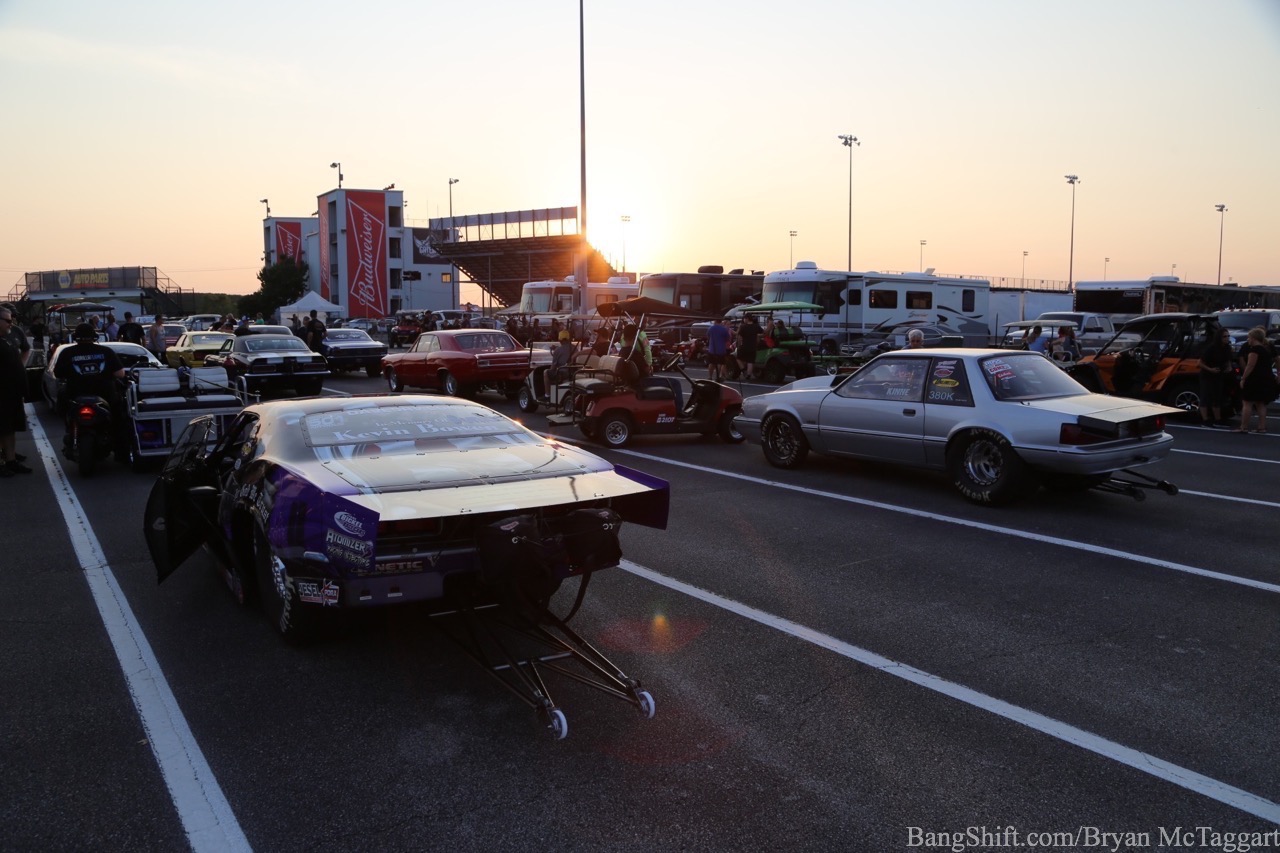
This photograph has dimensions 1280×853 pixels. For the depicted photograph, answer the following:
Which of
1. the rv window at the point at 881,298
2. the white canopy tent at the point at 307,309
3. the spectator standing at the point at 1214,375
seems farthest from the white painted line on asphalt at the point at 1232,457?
the white canopy tent at the point at 307,309

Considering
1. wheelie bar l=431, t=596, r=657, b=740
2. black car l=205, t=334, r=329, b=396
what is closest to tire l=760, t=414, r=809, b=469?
wheelie bar l=431, t=596, r=657, b=740

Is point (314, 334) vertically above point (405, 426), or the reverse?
point (314, 334)

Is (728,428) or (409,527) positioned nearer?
(409,527)

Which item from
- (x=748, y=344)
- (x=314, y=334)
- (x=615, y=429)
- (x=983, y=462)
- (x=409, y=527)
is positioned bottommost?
(x=615, y=429)

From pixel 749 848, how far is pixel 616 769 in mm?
714

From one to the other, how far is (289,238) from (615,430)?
9954 cm

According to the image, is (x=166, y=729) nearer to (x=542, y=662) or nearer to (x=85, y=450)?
(x=542, y=662)

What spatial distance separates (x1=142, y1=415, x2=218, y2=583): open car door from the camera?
5.65m

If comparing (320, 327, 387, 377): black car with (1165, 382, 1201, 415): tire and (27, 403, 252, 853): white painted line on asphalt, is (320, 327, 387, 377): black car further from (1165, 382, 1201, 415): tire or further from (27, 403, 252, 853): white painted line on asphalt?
(27, 403, 252, 853): white painted line on asphalt

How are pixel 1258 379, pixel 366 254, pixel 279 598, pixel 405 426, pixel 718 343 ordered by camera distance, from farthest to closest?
pixel 366 254 < pixel 718 343 < pixel 1258 379 < pixel 405 426 < pixel 279 598

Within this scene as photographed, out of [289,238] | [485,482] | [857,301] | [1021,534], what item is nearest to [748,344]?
[857,301]

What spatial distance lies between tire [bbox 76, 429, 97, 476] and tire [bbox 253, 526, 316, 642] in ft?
23.2

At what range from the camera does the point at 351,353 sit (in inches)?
1099

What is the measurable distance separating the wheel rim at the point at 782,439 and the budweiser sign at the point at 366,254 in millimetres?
75953
